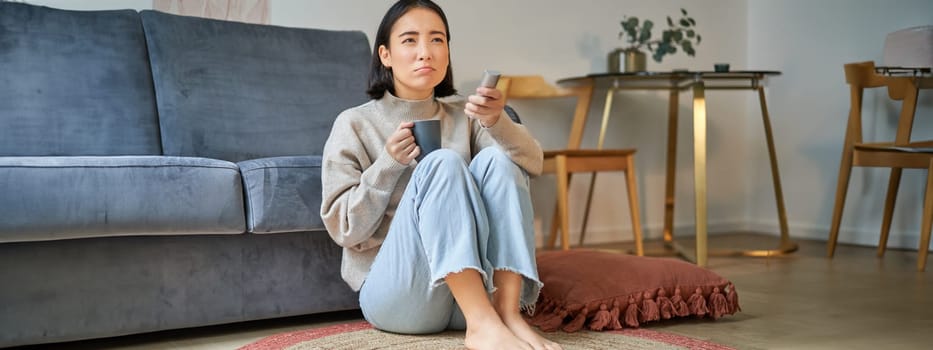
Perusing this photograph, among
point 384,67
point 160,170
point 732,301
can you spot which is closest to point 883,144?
point 732,301

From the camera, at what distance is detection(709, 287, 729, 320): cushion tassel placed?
7.17 feet

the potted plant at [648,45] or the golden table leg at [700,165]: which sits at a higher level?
the potted plant at [648,45]

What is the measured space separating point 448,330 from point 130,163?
2.42ft

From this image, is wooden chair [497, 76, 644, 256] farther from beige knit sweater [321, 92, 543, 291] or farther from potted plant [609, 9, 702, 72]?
beige knit sweater [321, 92, 543, 291]

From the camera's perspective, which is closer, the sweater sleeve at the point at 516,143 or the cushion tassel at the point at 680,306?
the sweater sleeve at the point at 516,143

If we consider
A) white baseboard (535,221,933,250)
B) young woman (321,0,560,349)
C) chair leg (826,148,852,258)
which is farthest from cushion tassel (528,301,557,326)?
chair leg (826,148,852,258)

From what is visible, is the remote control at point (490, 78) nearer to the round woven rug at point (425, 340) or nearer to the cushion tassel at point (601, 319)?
the round woven rug at point (425, 340)

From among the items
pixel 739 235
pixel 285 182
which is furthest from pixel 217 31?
pixel 739 235

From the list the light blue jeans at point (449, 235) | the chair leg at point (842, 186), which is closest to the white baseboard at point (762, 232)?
the chair leg at point (842, 186)

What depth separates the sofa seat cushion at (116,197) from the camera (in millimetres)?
1740

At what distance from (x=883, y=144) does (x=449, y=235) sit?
2.34 meters

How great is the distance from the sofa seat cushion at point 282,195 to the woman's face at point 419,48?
1.15ft

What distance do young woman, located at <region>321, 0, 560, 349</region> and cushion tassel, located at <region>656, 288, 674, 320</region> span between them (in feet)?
1.53

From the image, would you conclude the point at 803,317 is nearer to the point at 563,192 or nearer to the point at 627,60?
the point at 563,192
